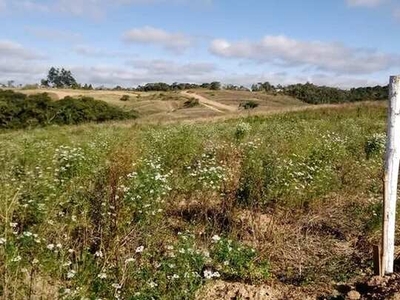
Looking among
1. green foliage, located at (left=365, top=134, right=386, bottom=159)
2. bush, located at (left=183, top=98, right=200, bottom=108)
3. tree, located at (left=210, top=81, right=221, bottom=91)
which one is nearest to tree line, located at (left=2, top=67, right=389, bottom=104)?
tree, located at (left=210, top=81, right=221, bottom=91)

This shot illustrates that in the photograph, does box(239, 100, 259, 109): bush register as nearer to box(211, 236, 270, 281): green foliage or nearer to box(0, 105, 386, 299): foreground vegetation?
box(0, 105, 386, 299): foreground vegetation

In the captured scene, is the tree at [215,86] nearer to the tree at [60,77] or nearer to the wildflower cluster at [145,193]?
the tree at [60,77]

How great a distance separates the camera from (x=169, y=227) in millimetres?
5738

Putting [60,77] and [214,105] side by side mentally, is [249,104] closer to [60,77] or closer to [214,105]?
[214,105]

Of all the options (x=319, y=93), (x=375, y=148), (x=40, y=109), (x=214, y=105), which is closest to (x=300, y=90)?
(x=319, y=93)

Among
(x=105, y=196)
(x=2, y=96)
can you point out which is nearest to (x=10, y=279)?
(x=105, y=196)

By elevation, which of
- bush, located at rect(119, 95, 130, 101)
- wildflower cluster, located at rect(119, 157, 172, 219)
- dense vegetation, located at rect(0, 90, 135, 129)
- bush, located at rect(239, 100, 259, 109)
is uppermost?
bush, located at rect(119, 95, 130, 101)

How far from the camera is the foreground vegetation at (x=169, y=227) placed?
12.2 feet

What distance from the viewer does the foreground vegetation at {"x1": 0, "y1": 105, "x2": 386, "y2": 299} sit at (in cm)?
373

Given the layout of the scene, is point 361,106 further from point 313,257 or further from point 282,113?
point 313,257

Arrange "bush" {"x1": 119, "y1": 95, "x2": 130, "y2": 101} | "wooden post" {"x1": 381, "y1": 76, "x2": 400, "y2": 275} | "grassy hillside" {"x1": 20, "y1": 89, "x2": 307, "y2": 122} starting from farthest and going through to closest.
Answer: "bush" {"x1": 119, "y1": 95, "x2": 130, "y2": 101} < "grassy hillside" {"x1": 20, "y1": 89, "x2": 307, "y2": 122} < "wooden post" {"x1": 381, "y1": 76, "x2": 400, "y2": 275}

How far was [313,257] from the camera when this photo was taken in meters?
5.03

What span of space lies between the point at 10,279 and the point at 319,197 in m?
4.75

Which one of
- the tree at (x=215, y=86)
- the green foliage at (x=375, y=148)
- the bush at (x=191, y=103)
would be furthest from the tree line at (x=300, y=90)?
the green foliage at (x=375, y=148)
